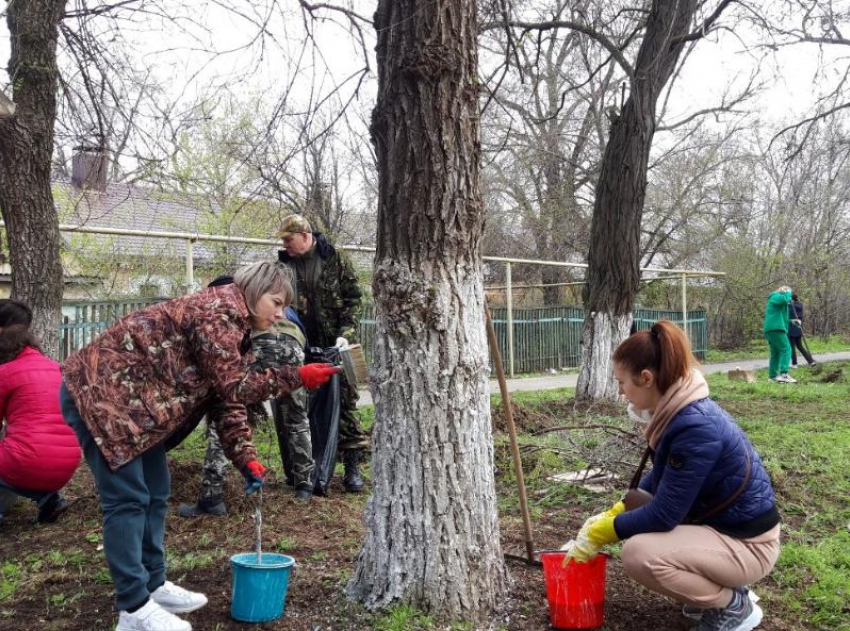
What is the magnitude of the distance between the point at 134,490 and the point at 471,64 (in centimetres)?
197

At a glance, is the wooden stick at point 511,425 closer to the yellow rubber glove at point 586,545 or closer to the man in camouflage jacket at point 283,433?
the yellow rubber glove at point 586,545

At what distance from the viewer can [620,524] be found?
2633mm

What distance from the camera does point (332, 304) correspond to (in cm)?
507

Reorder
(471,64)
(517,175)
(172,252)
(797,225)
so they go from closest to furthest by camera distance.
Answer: (471,64) → (172,252) → (517,175) → (797,225)

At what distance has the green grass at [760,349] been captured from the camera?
19.9 metres

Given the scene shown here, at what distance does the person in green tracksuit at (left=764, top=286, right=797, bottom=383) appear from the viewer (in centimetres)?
1218

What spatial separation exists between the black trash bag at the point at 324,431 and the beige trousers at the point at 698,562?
8.31 ft

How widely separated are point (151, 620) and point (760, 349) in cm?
2209

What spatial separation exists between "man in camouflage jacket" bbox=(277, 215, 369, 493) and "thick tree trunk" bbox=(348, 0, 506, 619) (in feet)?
6.96

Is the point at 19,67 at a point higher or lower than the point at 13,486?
higher

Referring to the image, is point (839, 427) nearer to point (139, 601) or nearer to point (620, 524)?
point (620, 524)

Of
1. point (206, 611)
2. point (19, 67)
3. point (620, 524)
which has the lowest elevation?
point (206, 611)

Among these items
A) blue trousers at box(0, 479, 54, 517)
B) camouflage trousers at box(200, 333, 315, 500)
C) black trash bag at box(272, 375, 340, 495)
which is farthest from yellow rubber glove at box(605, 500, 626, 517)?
blue trousers at box(0, 479, 54, 517)

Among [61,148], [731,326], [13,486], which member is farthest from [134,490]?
[731,326]
